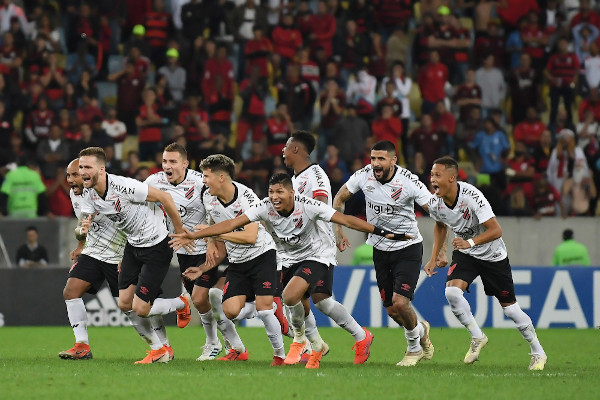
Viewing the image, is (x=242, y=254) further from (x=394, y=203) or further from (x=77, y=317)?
(x=77, y=317)

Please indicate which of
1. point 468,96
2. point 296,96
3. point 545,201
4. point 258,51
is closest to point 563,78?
point 468,96

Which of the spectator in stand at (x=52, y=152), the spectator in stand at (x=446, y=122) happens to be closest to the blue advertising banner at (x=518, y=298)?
the spectator in stand at (x=446, y=122)

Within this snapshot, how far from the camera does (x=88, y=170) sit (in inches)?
465

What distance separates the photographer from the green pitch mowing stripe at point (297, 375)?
9.17m

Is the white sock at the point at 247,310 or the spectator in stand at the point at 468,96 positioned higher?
the spectator in stand at the point at 468,96

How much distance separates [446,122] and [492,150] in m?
1.16

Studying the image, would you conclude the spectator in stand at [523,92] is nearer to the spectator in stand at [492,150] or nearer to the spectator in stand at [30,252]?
the spectator in stand at [492,150]

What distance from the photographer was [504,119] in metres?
24.5

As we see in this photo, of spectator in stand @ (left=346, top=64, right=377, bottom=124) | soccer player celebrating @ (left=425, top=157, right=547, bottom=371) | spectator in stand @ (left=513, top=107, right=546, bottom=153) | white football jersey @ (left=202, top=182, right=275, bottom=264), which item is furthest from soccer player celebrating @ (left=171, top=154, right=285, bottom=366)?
spectator in stand @ (left=513, top=107, right=546, bottom=153)

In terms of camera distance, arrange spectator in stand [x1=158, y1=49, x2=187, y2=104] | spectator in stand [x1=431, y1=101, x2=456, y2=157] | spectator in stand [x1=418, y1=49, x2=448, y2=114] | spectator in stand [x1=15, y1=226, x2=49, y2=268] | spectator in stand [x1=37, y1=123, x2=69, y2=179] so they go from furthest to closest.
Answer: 1. spectator in stand [x1=418, y1=49, x2=448, y2=114]
2. spectator in stand [x1=158, y1=49, x2=187, y2=104]
3. spectator in stand [x1=431, y1=101, x2=456, y2=157]
4. spectator in stand [x1=37, y1=123, x2=69, y2=179]
5. spectator in stand [x1=15, y1=226, x2=49, y2=268]

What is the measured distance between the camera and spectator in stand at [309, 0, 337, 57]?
24.4 meters

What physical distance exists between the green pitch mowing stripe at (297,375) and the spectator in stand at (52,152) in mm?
5942

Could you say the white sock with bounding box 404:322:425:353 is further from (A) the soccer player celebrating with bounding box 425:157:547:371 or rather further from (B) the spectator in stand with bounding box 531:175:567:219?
(B) the spectator in stand with bounding box 531:175:567:219

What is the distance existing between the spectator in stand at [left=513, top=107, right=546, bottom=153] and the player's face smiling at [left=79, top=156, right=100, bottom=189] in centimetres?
1286
